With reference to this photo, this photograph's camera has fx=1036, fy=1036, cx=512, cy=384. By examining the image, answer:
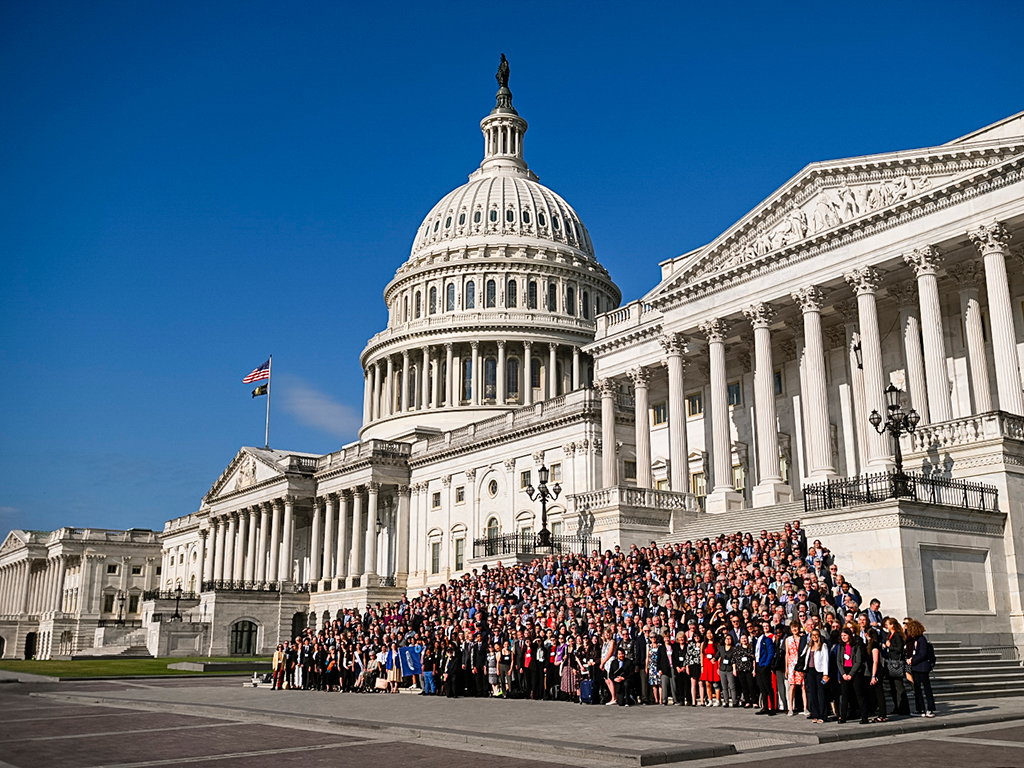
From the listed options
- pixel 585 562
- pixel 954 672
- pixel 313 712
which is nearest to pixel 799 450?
pixel 585 562

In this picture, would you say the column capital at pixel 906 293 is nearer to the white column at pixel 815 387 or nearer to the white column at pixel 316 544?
the white column at pixel 815 387

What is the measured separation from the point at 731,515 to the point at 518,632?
1533cm

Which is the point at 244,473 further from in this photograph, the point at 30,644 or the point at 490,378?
the point at 30,644

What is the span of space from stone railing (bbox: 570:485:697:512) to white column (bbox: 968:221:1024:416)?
14268 millimetres

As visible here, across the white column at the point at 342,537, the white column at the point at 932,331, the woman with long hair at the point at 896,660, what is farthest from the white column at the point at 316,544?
the woman with long hair at the point at 896,660

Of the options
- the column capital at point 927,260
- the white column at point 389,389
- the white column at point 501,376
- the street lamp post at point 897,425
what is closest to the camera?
the street lamp post at point 897,425

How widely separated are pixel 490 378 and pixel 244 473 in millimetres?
25314

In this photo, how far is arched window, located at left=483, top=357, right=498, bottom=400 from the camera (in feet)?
327

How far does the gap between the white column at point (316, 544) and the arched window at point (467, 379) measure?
1826cm

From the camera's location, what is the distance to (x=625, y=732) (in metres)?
17.3

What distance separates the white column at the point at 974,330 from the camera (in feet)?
124

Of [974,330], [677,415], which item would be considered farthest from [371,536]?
[974,330]

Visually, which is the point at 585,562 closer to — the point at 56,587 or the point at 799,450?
the point at 799,450

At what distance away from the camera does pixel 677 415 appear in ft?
159
